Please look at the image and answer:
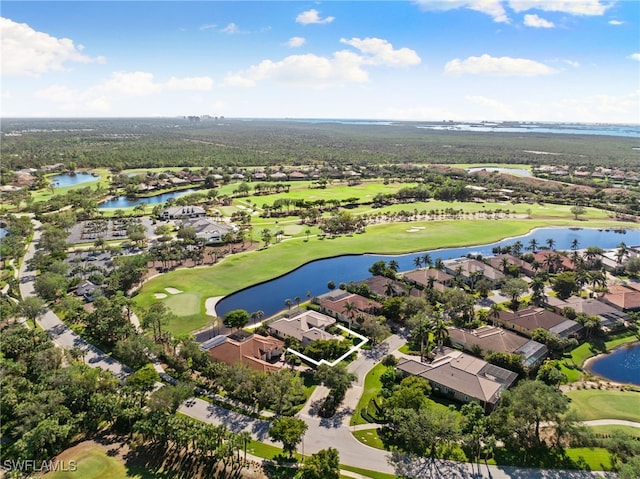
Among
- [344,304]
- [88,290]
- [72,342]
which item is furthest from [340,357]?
[88,290]

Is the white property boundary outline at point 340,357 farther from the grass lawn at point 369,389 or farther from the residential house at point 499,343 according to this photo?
the residential house at point 499,343

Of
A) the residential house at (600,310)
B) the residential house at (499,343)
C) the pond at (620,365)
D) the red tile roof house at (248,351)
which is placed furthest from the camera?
the residential house at (600,310)

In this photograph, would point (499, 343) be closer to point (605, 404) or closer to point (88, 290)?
point (605, 404)

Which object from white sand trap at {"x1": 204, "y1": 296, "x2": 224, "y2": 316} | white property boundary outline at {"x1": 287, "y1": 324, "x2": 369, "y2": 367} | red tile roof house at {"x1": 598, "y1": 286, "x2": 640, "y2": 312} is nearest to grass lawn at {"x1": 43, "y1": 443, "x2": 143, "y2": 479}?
white property boundary outline at {"x1": 287, "y1": 324, "x2": 369, "y2": 367}

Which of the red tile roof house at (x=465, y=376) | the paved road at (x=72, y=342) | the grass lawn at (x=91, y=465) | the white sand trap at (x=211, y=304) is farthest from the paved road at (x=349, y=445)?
the white sand trap at (x=211, y=304)

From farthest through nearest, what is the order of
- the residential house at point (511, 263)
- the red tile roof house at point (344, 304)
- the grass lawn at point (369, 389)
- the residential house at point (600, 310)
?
the residential house at point (511, 263) < the red tile roof house at point (344, 304) < the residential house at point (600, 310) < the grass lawn at point (369, 389)

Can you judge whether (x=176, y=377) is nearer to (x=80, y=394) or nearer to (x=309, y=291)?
(x=80, y=394)

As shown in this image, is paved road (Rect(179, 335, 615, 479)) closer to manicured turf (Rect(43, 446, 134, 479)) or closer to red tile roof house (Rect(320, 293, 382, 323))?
manicured turf (Rect(43, 446, 134, 479))
